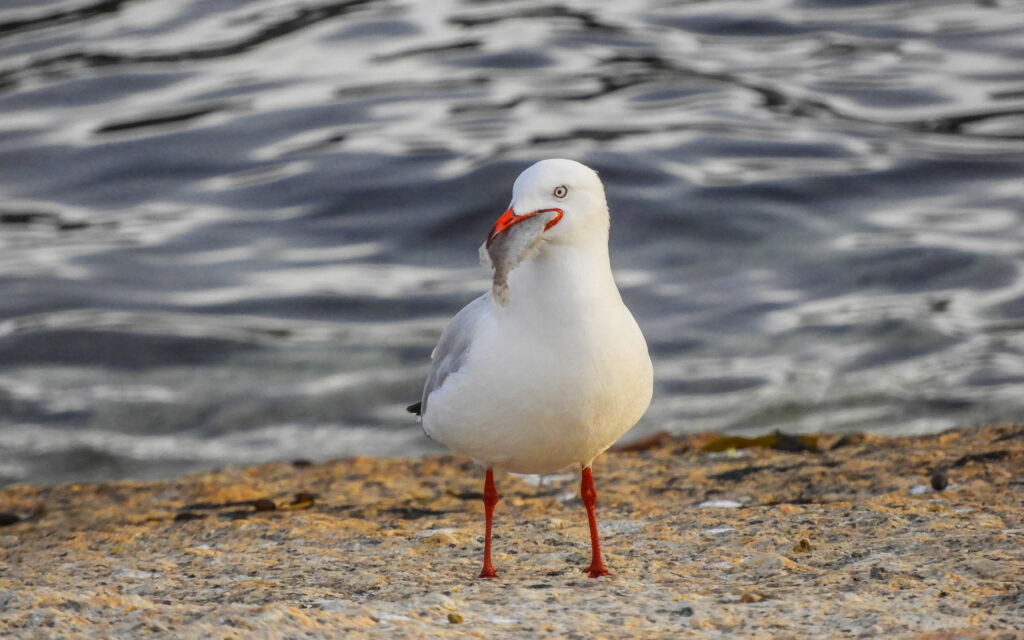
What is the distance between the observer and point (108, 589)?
4.84 metres

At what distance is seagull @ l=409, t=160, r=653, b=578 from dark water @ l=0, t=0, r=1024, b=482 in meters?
5.68

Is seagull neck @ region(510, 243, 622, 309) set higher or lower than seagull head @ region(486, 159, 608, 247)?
lower

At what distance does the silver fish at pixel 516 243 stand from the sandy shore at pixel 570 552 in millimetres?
1202

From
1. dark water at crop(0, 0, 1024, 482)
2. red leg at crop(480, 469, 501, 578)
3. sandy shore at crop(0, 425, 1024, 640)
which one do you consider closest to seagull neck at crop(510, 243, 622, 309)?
red leg at crop(480, 469, 501, 578)

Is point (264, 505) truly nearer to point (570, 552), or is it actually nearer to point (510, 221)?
point (570, 552)

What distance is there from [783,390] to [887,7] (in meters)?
10.8

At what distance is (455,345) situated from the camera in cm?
538

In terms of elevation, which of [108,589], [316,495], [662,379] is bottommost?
[662,379]

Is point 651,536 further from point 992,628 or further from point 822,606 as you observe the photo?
point 992,628

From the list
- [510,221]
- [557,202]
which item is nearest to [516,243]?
[510,221]

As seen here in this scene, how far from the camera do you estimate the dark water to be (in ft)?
36.7

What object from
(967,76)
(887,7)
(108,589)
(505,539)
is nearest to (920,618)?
(505,539)

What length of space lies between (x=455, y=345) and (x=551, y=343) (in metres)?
0.70

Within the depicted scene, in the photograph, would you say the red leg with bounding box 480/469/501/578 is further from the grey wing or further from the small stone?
the small stone
